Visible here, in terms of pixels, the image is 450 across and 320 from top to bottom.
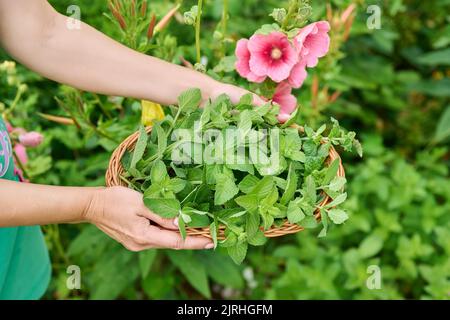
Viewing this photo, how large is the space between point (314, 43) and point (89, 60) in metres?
0.40

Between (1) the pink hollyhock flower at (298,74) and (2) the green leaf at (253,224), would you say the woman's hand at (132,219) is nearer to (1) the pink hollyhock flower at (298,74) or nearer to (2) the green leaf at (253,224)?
(2) the green leaf at (253,224)

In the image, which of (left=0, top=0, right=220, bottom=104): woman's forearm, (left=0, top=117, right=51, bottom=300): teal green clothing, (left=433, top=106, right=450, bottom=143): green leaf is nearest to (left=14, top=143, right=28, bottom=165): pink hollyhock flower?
(left=0, top=117, right=51, bottom=300): teal green clothing

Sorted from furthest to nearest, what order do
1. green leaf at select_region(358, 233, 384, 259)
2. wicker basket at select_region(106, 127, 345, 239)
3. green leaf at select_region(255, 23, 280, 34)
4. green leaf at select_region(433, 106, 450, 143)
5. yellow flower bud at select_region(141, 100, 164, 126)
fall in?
green leaf at select_region(433, 106, 450, 143) → green leaf at select_region(358, 233, 384, 259) → yellow flower bud at select_region(141, 100, 164, 126) → green leaf at select_region(255, 23, 280, 34) → wicker basket at select_region(106, 127, 345, 239)

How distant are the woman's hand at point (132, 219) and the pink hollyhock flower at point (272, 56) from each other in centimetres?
33

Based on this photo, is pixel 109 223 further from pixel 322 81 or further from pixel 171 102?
pixel 322 81

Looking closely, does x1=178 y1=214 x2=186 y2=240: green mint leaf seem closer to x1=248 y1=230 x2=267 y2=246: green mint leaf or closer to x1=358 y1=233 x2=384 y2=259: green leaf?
x1=248 y1=230 x2=267 y2=246: green mint leaf

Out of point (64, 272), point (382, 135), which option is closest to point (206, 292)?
point (64, 272)

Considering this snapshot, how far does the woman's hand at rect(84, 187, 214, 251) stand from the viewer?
0.90m

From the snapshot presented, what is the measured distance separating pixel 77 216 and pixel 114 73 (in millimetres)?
283

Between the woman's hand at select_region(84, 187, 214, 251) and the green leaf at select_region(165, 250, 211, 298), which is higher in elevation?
the green leaf at select_region(165, 250, 211, 298)

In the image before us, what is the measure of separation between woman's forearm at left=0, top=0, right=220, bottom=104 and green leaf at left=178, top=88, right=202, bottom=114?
0.07 metres

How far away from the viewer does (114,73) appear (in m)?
1.06

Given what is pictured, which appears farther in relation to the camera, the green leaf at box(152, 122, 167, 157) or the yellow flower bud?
the yellow flower bud

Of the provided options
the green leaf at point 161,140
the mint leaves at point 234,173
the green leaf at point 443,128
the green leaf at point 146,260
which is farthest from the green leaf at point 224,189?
the green leaf at point 443,128
